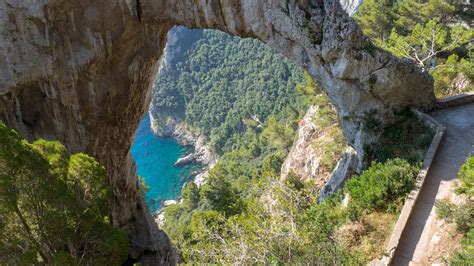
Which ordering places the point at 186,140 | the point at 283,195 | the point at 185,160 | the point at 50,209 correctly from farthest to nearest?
the point at 186,140 < the point at 185,160 < the point at 283,195 < the point at 50,209

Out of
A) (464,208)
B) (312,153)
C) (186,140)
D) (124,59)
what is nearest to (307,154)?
(312,153)

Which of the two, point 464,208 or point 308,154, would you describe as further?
point 308,154

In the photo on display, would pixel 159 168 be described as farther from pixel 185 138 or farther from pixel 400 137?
pixel 400 137

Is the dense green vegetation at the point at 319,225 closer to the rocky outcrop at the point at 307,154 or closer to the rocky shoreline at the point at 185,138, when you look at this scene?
the rocky outcrop at the point at 307,154

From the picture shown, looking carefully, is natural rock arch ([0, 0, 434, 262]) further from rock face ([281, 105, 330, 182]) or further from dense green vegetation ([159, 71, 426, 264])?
rock face ([281, 105, 330, 182])

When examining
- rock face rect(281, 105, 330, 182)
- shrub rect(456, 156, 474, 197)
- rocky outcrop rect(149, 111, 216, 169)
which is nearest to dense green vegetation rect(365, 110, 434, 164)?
shrub rect(456, 156, 474, 197)

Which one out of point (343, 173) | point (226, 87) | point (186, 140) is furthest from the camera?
point (226, 87)

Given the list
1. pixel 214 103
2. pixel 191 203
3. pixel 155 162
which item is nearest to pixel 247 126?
pixel 214 103
